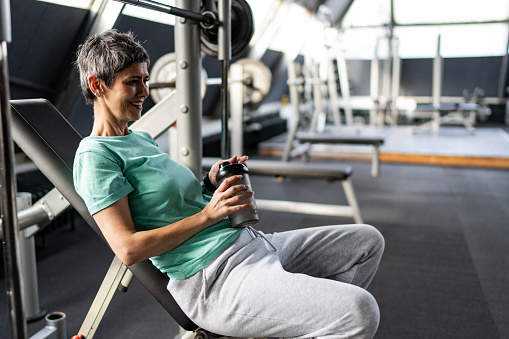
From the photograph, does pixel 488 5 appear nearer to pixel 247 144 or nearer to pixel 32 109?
pixel 247 144

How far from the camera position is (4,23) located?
70 cm

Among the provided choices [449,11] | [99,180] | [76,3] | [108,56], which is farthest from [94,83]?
[449,11]

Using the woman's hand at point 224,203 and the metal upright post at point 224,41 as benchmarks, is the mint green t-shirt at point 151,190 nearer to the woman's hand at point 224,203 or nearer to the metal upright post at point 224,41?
the woman's hand at point 224,203

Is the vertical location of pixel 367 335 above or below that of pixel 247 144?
above

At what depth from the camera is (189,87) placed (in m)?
1.48

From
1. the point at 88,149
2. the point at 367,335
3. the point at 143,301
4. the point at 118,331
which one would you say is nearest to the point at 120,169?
the point at 88,149

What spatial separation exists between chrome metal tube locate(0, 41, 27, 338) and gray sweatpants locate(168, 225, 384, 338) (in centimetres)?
39

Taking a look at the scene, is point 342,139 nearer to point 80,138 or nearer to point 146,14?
point 146,14

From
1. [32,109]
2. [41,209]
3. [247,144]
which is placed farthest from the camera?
[247,144]

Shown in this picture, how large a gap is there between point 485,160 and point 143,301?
14.2 ft

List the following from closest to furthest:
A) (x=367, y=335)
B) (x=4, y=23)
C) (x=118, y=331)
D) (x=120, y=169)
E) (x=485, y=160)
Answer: (x=4, y=23) < (x=367, y=335) < (x=120, y=169) < (x=118, y=331) < (x=485, y=160)

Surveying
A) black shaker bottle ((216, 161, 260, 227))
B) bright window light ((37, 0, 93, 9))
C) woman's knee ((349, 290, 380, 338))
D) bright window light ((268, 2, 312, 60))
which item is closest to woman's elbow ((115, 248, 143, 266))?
black shaker bottle ((216, 161, 260, 227))

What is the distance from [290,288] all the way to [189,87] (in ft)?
2.48

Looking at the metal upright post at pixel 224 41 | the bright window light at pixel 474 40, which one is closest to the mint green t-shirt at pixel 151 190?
the metal upright post at pixel 224 41
